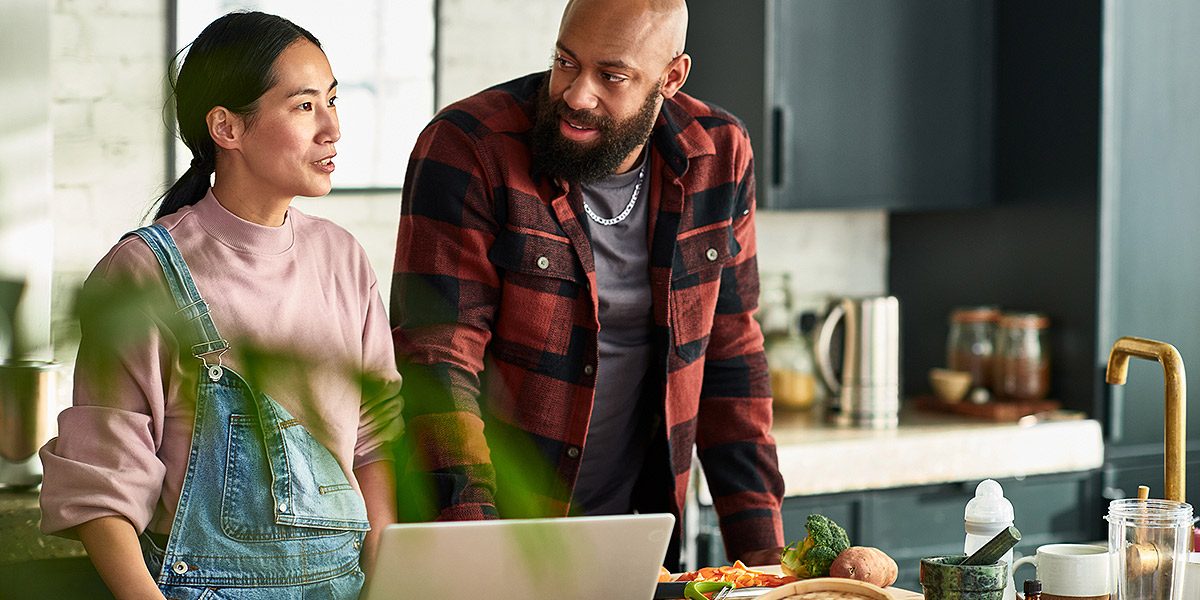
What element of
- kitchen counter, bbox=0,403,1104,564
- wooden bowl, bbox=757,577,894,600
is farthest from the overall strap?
kitchen counter, bbox=0,403,1104,564

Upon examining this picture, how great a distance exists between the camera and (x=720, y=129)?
1.91 m

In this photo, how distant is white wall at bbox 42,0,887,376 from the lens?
8.30 ft

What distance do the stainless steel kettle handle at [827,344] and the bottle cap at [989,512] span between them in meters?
1.89

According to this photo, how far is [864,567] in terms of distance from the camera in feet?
4.06

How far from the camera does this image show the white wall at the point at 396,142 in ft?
8.30

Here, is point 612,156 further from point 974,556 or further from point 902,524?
point 902,524

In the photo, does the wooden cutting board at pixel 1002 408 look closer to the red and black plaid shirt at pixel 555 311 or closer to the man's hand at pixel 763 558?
the red and black plaid shirt at pixel 555 311

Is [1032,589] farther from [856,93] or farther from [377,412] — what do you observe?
[856,93]

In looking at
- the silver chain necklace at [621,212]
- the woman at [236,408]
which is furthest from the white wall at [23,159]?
the silver chain necklace at [621,212]

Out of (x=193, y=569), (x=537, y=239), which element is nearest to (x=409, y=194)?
(x=537, y=239)

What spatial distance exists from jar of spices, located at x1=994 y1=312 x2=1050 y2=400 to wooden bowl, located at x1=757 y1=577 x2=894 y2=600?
2171 millimetres

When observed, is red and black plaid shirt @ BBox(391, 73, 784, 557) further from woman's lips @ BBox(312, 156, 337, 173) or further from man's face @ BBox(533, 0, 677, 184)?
woman's lips @ BBox(312, 156, 337, 173)

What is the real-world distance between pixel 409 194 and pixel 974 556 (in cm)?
93

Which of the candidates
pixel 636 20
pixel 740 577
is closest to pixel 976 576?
pixel 740 577
